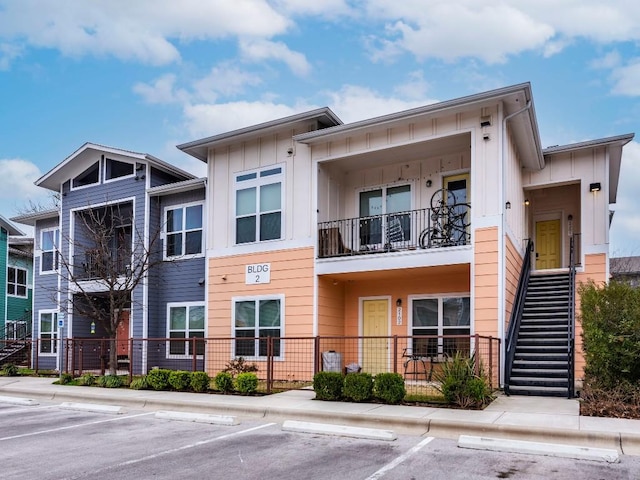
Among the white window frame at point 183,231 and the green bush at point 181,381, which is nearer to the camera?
the green bush at point 181,381

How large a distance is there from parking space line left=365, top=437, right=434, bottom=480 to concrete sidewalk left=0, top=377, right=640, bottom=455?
1.84ft

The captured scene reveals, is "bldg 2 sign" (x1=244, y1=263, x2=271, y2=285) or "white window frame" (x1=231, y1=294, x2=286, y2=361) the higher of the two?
"bldg 2 sign" (x1=244, y1=263, x2=271, y2=285)

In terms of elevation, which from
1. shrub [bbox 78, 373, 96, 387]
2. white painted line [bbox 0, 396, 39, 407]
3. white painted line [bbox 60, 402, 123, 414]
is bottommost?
white painted line [bbox 0, 396, 39, 407]

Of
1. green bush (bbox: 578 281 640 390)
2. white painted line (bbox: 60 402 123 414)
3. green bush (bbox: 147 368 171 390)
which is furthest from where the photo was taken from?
green bush (bbox: 147 368 171 390)

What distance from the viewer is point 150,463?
6691 millimetres

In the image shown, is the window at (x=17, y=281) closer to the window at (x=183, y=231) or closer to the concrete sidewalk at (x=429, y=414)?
the window at (x=183, y=231)

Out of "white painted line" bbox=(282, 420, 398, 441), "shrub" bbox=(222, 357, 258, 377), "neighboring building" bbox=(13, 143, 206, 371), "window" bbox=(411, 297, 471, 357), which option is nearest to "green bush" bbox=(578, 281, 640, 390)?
"white painted line" bbox=(282, 420, 398, 441)

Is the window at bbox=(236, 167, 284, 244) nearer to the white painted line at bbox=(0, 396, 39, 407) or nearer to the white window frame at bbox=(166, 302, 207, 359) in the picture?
the white window frame at bbox=(166, 302, 207, 359)

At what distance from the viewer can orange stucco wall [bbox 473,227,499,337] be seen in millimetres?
12016

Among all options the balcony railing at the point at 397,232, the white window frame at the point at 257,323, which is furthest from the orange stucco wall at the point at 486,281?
the white window frame at the point at 257,323

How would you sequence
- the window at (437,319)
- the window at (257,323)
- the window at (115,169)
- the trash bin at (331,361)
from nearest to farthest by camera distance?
the window at (437,319)
the trash bin at (331,361)
the window at (257,323)
the window at (115,169)

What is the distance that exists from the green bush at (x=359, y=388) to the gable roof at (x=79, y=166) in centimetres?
1060

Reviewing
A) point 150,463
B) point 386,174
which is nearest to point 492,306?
point 386,174

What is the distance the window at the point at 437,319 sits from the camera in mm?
13891
